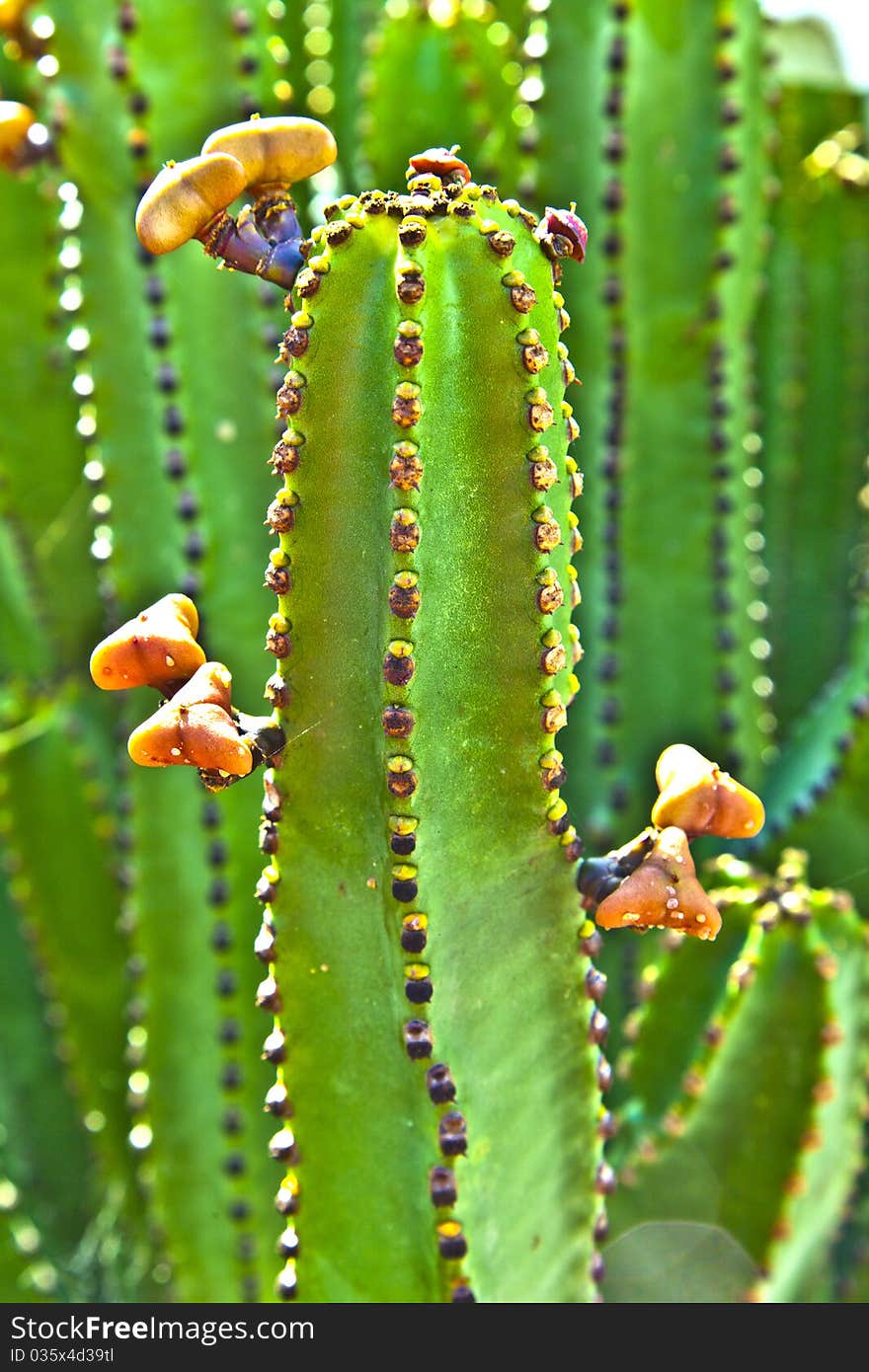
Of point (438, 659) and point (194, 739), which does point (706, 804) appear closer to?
point (438, 659)

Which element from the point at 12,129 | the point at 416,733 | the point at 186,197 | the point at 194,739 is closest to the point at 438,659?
the point at 416,733

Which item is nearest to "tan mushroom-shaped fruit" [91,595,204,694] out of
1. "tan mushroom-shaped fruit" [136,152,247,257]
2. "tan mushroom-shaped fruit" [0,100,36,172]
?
"tan mushroom-shaped fruit" [136,152,247,257]

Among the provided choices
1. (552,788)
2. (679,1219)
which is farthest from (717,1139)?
(552,788)

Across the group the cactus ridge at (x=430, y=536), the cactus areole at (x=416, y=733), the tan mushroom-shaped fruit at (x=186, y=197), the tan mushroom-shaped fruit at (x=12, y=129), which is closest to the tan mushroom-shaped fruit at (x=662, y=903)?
the cactus areole at (x=416, y=733)

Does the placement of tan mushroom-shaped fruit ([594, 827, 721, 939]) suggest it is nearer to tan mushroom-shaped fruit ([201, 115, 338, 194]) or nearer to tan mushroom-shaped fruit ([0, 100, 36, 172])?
tan mushroom-shaped fruit ([201, 115, 338, 194])

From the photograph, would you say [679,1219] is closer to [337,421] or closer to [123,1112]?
[123,1112]

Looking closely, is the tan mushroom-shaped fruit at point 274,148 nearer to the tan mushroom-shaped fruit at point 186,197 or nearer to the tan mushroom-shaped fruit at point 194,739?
the tan mushroom-shaped fruit at point 186,197
